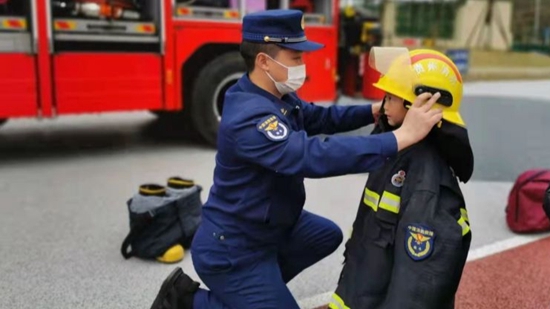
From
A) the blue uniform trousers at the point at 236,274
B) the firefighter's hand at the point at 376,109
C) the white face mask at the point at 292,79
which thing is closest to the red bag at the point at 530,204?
the firefighter's hand at the point at 376,109

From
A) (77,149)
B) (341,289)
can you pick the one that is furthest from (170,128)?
(341,289)

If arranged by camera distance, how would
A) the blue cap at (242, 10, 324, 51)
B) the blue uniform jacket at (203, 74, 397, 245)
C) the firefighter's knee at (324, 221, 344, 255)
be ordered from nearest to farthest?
the blue uniform jacket at (203, 74, 397, 245) → the blue cap at (242, 10, 324, 51) → the firefighter's knee at (324, 221, 344, 255)

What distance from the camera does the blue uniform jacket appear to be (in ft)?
7.15

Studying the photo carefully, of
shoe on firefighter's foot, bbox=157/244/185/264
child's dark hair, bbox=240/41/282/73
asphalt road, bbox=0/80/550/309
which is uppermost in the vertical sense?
child's dark hair, bbox=240/41/282/73

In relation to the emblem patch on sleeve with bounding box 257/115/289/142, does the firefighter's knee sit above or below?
below

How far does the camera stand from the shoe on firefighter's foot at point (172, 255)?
379 centimetres

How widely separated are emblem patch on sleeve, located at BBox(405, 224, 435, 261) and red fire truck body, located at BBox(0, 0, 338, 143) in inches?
185

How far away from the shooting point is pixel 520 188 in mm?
4375

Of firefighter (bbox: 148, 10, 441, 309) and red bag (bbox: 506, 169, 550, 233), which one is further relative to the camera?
red bag (bbox: 506, 169, 550, 233)

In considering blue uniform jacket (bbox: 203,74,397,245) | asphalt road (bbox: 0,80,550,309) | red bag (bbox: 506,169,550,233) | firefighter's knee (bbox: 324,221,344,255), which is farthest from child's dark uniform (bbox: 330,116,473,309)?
red bag (bbox: 506,169,550,233)

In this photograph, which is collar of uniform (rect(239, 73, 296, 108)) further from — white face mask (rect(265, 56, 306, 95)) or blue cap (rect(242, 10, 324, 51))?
blue cap (rect(242, 10, 324, 51))

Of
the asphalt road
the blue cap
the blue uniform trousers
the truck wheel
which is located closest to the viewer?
the blue cap

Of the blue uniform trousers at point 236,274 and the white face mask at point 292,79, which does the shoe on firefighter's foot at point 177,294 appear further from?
the white face mask at point 292,79

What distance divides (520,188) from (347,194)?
1443 millimetres
